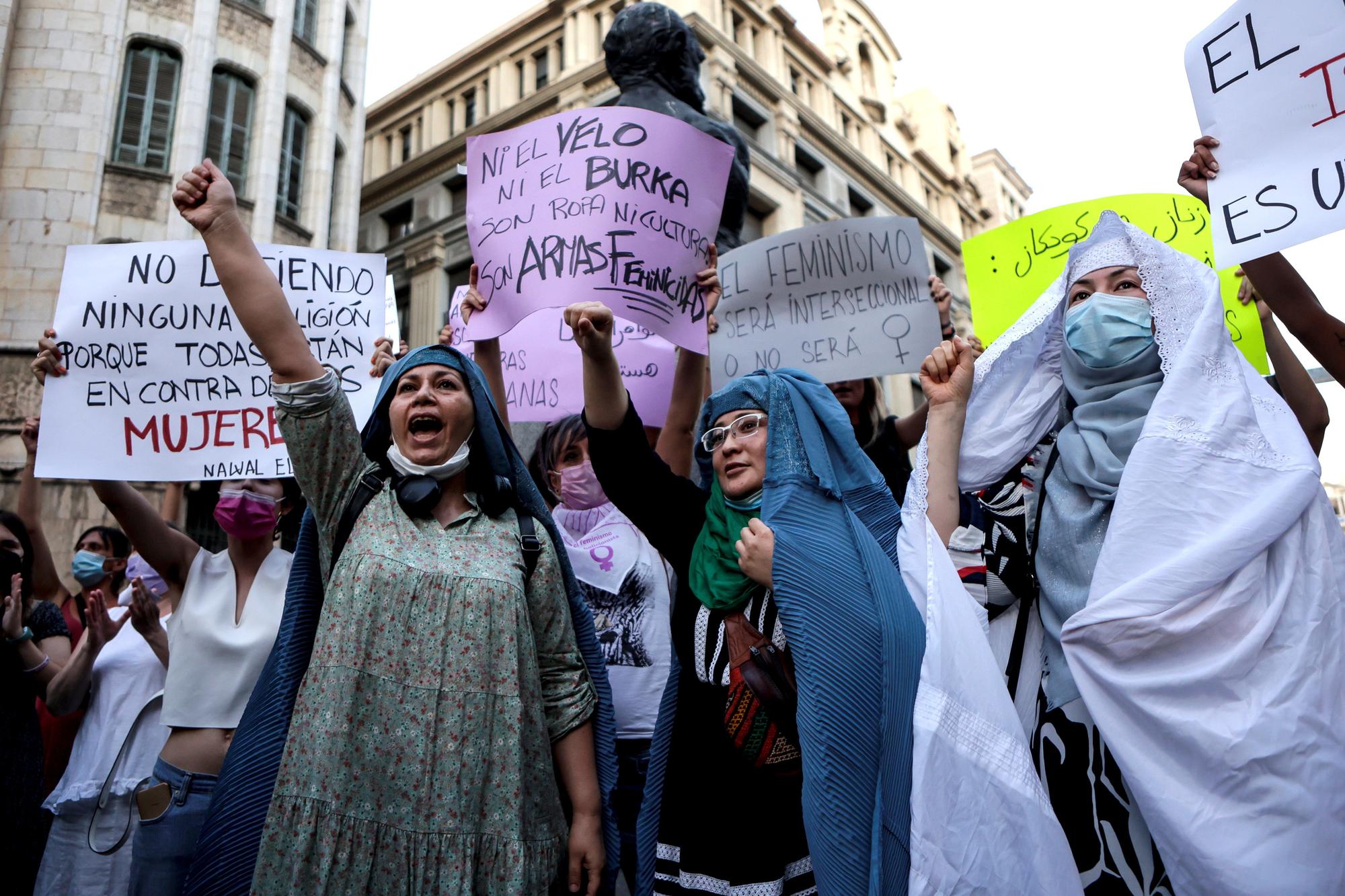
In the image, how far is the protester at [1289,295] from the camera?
229 cm

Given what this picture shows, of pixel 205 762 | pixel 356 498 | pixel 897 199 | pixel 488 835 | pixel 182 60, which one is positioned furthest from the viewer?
pixel 897 199

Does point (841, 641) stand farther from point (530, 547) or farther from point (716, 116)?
point (716, 116)

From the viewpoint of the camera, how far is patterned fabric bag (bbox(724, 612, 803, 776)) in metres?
1.98

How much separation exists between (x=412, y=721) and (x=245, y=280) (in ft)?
3.58

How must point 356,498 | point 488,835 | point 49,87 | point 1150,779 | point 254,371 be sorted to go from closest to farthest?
point 1150,779, point 488,835, point 356,498, point 254,371, point 49,87

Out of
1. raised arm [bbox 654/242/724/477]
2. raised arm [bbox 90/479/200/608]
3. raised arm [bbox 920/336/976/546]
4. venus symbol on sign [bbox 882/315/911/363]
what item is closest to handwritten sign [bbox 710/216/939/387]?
venus symbol on sign [bbox 882/315/911/363]

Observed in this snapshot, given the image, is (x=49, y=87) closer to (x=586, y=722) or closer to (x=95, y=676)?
(x=95, y=676)

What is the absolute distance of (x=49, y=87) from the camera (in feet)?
43.2

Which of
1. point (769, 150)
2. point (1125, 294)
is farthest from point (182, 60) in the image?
point (1125, 294)

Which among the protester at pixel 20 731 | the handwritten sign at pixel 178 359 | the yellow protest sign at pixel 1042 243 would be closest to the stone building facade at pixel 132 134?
the protester at pixel 20 731

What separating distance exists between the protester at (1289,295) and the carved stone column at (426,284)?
20178 millimetres

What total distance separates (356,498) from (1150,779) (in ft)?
5.71

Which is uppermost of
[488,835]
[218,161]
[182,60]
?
[182,60]

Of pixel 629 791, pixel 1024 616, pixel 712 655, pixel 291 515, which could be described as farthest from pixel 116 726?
pixel 1024 616
